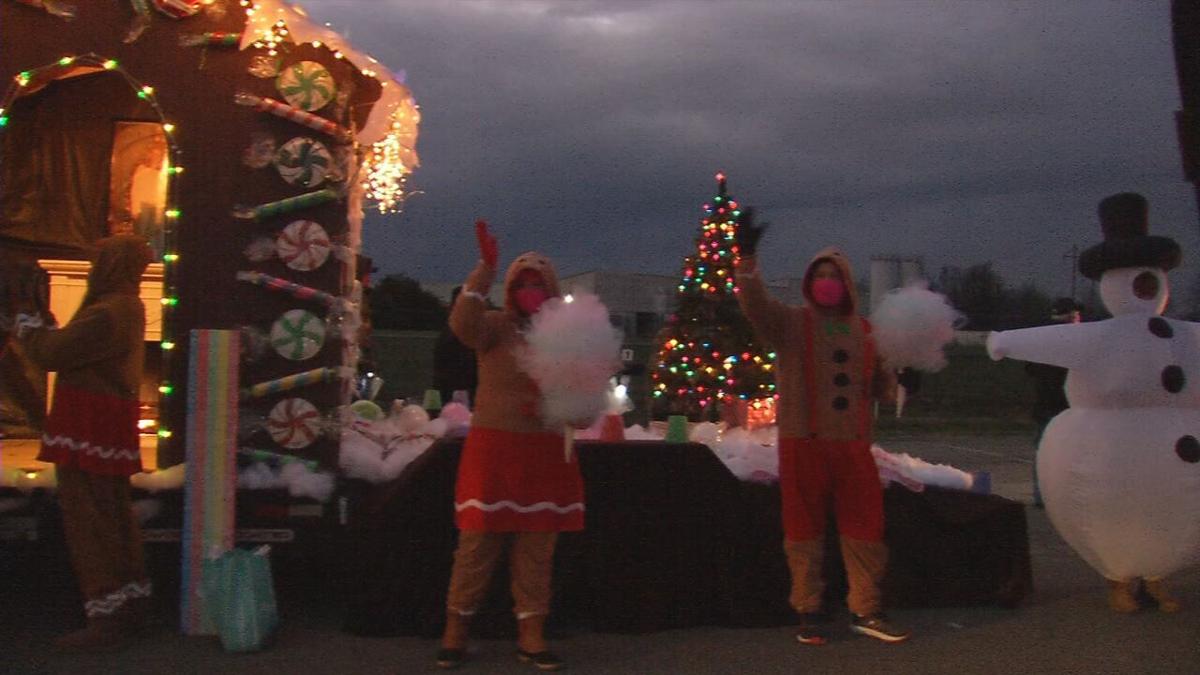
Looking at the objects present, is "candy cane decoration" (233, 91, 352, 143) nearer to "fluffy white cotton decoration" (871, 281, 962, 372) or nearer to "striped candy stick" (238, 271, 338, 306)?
"striped candy stick" (238, 271, 338, 306)

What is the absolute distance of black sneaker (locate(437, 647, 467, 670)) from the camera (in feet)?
16.2

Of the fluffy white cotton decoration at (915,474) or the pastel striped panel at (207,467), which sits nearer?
the pastel striped panel at (207,467)

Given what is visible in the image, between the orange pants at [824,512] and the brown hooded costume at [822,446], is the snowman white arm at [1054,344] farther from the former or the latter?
the orange pants at [824,512]

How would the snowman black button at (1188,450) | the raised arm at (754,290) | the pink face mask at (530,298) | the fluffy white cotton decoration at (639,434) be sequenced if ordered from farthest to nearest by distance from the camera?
1. the fluffy white cotton decoration at (639,434)
2. the snowman black button at (1188,450)
3. the raised arm at (754,290)
4. the pink face mask at (530,298)

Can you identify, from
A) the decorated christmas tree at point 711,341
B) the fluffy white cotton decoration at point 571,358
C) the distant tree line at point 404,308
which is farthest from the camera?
the distant tree line at point 404,308

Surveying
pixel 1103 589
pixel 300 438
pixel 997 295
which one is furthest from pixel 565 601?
pixel 997 295

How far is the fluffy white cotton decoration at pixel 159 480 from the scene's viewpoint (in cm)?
563

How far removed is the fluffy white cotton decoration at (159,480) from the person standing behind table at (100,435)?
403mm

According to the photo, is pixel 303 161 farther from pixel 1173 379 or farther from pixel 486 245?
pixel 1173 379

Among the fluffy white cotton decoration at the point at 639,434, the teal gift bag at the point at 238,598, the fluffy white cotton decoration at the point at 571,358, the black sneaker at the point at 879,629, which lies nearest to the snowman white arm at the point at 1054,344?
the black sneaker at the point at 879,629

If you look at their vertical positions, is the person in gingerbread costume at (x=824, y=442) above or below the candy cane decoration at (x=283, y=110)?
below

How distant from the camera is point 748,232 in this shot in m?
5.12

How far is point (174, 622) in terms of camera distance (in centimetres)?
566

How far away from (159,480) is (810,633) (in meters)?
3.35
